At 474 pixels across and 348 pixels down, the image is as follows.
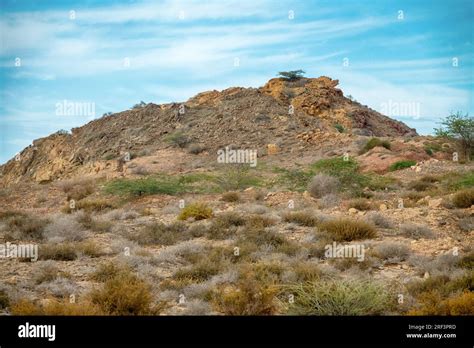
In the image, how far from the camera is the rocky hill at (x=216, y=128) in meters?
32.2

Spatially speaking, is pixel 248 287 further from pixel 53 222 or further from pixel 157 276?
pixel 53 222

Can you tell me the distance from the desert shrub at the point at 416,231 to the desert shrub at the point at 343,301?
3823 millimetres

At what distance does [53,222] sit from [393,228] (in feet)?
21.3

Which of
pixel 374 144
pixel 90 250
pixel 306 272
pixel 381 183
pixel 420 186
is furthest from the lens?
pixel 374 144

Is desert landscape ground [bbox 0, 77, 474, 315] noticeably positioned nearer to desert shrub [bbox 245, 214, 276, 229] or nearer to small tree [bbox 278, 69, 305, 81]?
desert shrub [bbox 245, 214, 276, 229]

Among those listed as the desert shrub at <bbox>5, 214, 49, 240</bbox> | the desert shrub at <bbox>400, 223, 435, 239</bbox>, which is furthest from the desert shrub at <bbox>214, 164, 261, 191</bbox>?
the desert shrub at <bbox>400, 223, 435, 239</bbox>

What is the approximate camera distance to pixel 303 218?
35.8 feet

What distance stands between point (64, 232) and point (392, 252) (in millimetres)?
5726

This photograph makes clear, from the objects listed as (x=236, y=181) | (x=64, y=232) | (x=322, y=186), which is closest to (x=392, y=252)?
(x=64, y=232)

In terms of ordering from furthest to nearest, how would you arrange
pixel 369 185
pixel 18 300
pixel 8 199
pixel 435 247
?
pixel 8 199 → pixel 369 185 → pixel 435 247 → pixel 18 300

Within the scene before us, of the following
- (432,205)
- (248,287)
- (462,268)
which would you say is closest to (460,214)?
(432,205)

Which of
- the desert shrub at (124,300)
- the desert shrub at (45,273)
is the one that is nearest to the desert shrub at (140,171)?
the desert shrub at (45,273)

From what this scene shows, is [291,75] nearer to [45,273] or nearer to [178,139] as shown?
[178,139]
